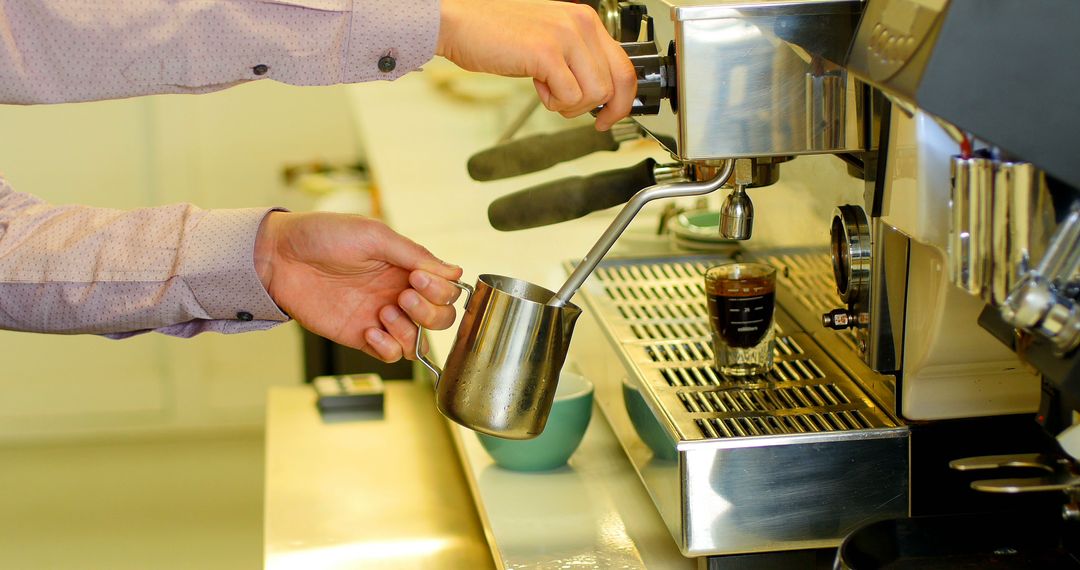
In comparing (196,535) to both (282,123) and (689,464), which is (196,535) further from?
(689,464)

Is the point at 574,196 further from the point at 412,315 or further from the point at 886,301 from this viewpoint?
the point at 886,301

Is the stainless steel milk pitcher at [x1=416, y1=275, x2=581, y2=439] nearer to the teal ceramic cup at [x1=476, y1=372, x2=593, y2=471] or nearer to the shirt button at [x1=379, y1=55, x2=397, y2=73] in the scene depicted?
the shirt button at [x1=379, y1=55, x2=397, y2=73]

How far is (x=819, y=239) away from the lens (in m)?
0.98

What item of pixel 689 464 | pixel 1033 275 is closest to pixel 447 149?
pixel 689 464

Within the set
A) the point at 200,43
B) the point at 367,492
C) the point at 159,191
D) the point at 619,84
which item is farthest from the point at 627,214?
the point at 159,191

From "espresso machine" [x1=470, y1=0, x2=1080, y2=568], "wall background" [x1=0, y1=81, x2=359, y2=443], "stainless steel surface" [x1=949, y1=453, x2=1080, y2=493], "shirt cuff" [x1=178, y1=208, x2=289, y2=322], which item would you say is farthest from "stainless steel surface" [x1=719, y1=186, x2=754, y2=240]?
"wall background" [x1=0, y1=81, x2=359, y2=443]

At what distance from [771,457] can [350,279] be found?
393 mm

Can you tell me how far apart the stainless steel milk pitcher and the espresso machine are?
0.11m

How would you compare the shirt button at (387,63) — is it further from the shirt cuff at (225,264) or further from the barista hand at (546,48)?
the shirt cuff at (225,264)

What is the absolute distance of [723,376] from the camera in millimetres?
1003

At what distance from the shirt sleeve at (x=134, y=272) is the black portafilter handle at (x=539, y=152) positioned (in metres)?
0.22

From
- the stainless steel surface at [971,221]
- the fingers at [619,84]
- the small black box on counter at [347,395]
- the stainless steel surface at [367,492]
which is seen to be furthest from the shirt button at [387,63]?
the small black box on counter at [347,395]

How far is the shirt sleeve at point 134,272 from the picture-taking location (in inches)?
40.1

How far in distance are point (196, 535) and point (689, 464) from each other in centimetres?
214
